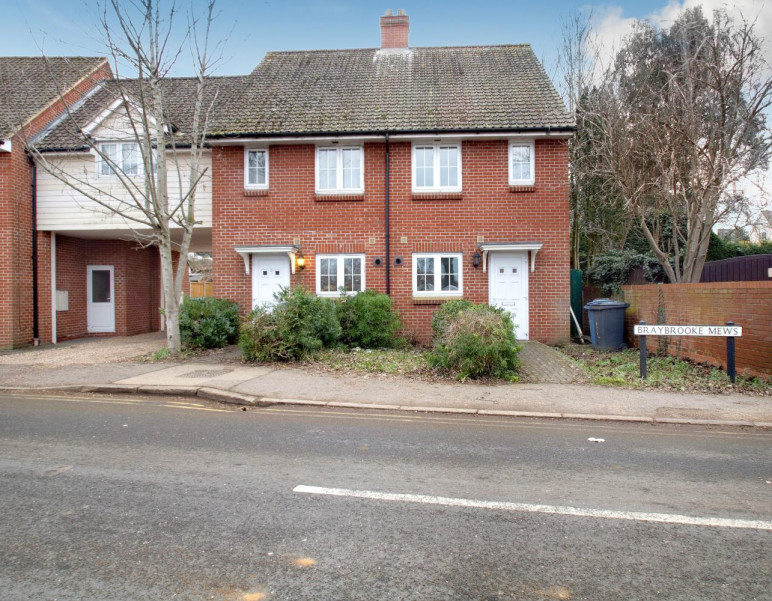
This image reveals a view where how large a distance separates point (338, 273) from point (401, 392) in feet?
21.6

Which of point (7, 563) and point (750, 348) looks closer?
point (7, 563)

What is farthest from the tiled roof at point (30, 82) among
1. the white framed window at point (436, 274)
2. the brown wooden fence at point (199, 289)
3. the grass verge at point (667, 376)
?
the grass verge at point (667, 376)

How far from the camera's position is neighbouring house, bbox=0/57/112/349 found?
45.9 ft

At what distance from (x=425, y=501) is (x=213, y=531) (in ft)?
4.93

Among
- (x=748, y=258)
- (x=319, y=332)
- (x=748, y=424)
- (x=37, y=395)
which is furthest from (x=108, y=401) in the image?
(x=748, y=258)

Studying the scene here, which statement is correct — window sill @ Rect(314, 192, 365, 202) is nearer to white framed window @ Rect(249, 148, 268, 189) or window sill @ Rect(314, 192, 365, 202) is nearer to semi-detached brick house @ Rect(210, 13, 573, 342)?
semi-detached brick house @ Rect(210, 13, 573, 342)

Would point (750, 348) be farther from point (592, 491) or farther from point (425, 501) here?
point (425, 501)

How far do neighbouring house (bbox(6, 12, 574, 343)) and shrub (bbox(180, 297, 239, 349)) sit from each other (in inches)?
45.0

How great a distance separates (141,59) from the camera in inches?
435

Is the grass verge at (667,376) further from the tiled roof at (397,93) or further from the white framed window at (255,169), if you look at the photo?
the white framed window at (255,169)

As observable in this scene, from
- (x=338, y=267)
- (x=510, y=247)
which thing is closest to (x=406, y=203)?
(x=338, y=267)

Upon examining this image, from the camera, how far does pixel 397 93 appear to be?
50.0ft

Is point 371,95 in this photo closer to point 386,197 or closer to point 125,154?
point 386,197

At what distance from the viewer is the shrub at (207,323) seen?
12422 mm
